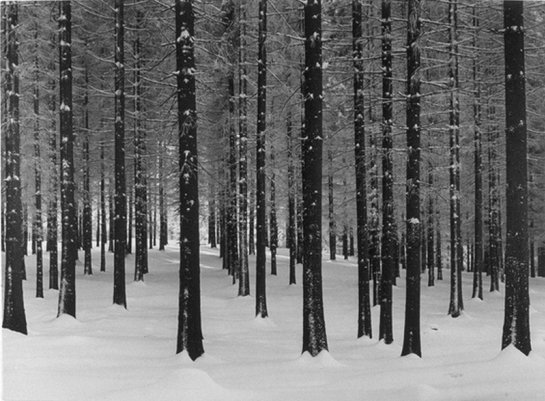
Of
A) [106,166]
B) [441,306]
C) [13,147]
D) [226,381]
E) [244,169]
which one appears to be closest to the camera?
[226,381]

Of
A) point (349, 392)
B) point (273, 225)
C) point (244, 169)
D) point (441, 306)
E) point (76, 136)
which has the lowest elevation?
point (441, 306)

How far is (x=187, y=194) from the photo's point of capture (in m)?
9.20

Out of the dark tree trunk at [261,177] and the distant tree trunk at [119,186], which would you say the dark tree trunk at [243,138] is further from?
the distant tree trunk at [119,186]

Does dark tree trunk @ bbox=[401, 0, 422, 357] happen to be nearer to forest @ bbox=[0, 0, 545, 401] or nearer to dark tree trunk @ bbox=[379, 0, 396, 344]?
forest @ bbox=[0, 0, 545, 401]

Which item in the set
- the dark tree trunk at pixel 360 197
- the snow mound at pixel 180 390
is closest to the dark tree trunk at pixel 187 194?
the snow mound at pixel 180 390

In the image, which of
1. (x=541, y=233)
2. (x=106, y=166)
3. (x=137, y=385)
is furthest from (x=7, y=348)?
(x=541, y=233)

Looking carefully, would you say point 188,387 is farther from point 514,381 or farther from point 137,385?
point 514,381

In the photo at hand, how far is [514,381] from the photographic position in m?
7.42

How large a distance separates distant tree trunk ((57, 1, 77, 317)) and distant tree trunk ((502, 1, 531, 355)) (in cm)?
1047

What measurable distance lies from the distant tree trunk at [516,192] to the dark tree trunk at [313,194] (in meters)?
3.31

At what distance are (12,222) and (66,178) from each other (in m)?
2.75

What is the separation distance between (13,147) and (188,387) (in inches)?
302

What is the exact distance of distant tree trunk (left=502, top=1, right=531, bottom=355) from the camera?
845cm

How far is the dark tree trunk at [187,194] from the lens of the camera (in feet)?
30.0
